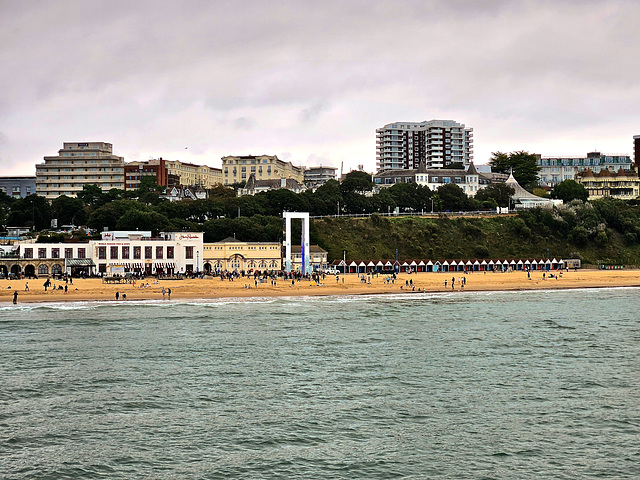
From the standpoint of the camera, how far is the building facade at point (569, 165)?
615ft

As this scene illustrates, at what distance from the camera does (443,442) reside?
24.5 m

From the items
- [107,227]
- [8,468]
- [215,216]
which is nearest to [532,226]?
[215,216]

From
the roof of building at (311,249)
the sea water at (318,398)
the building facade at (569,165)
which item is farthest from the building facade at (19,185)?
the sea water at (318,398)

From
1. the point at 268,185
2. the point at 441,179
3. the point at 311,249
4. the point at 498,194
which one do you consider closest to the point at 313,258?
the point at 311,249

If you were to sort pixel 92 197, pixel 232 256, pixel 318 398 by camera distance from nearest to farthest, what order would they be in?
pixel 318 398
pixel 232 256
pixel 92 197

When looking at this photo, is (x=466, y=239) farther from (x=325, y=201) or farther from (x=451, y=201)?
(x=325, y=201)

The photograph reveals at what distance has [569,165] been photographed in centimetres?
19325

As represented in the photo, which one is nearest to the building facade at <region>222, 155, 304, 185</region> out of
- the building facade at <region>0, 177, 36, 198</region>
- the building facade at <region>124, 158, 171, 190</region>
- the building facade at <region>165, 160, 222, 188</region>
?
the building facade at <region>165, 160, 222, 188</region>

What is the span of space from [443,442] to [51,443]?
13608mm

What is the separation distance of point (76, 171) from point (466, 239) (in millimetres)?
94804

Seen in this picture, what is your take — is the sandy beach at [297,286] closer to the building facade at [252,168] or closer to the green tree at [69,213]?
the green tree at [69,213]

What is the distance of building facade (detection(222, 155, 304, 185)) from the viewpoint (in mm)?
188500

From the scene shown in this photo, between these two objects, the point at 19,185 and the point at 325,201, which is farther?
the point at 19,185

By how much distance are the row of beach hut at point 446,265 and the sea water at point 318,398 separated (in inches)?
1509
